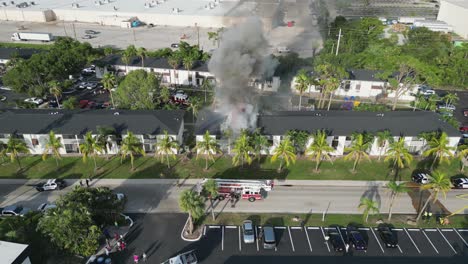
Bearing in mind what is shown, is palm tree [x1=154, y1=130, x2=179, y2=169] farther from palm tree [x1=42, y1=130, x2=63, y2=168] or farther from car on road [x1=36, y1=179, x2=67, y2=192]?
palm tree [x1=42, y1=130, x2=63, y2=168]

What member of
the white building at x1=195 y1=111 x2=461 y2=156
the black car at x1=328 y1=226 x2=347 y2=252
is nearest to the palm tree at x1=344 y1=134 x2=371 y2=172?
the white building at x1=195 y1=111 x2=461 y2=156

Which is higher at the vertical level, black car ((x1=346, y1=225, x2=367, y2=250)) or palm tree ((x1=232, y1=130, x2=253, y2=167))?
palm tree ((x1=232, y1=130, x2=253, y2=167))

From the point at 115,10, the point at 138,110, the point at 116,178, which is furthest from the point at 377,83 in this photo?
the point at 115,10

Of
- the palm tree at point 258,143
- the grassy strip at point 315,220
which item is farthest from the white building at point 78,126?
the grassy strip at point 315,220

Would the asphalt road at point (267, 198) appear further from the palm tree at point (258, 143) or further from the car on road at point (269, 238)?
the palm tree at point (258, 143)

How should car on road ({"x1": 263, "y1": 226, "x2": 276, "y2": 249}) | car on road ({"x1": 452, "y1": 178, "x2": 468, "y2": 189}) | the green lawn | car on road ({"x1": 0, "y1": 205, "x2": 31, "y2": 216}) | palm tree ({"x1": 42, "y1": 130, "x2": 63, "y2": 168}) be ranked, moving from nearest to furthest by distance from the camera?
car on road ({"x1": 263, "y1": 226, "x2": 276, "y2": 249}), car on road ({"x1": 0, "y1": 205, "x2": 31, "y2": 216}), car on road ({"x1": 452, "y1": 178, "x2": 468, "y2": 189}), palm tree ({"x1": 42, "y1": 130, "x2": 63, "y2": 168}), the green lawn

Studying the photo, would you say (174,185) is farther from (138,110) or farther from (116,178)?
(138,110)
